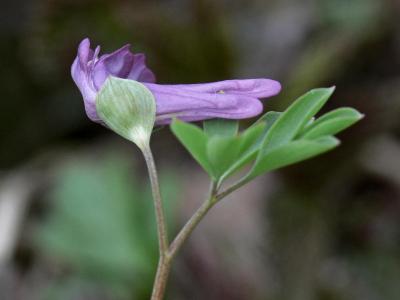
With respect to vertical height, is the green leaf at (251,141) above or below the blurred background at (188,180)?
above

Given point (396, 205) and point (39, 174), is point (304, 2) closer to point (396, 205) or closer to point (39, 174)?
point (396, 205)

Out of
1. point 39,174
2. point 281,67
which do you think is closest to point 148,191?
point 39,174

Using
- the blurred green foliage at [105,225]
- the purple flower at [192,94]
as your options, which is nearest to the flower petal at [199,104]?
the purple flower at [192,94]

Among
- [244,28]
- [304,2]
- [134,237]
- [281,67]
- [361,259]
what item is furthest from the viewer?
[304,2]

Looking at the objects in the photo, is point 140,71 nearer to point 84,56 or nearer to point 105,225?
point 84,56

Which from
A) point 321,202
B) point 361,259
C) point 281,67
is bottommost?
point 361,259

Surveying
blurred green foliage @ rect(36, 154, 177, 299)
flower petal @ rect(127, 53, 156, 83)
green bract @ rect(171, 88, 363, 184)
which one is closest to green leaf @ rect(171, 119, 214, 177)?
green bract @ rect(171, 88, 363, 184)

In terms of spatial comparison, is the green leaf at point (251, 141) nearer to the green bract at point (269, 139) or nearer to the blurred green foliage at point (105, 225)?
the green bract at point (269, 139)
